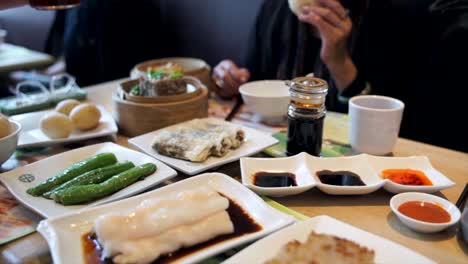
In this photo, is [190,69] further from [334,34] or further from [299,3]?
→ [334,34]

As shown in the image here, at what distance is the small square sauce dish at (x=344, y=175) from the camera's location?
128 cm

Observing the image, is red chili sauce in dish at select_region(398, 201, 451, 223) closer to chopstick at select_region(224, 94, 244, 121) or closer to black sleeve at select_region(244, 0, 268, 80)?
chopstick at select_region(224, 94, 244, 121)

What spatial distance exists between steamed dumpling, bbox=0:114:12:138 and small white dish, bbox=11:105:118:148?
0.51ft

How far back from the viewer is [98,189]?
1248 mm

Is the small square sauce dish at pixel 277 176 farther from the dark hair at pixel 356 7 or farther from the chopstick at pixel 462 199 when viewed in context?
the dark hair at pixel 356 7

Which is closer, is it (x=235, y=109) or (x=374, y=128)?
(x=374, y=128)

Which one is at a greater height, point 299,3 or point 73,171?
point 299,3

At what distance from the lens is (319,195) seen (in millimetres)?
1339

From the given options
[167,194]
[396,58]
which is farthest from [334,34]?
[167,194]

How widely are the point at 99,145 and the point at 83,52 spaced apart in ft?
8.08

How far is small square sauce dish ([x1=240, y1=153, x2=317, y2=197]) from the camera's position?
50.2 inches

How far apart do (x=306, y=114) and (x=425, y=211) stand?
19.7 inches

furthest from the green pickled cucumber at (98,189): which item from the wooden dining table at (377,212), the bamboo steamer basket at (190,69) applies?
the bamboo steamer basket at (190,69)

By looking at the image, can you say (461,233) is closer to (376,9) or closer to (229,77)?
(229,77)
